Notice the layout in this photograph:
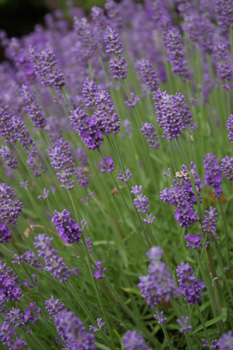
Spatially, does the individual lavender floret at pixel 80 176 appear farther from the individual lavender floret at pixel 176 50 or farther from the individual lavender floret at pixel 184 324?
the individual lavender floret at pixel 184 324

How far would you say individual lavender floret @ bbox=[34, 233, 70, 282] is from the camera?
185 centimetres

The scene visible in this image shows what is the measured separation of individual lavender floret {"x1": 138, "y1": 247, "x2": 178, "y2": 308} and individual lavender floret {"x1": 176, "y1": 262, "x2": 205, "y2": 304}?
0.76 feet

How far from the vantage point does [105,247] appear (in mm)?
3734

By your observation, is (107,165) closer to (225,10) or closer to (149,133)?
(149,133)

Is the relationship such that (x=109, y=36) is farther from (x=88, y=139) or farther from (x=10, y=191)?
(x=10, y=191)

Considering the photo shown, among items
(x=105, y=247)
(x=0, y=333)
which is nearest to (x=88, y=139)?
(x=0, y=333)

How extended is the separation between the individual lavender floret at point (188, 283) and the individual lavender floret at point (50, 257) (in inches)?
22.2

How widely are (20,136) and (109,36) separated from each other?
3.05 ft

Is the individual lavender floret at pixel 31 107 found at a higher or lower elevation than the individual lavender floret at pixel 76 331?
higher

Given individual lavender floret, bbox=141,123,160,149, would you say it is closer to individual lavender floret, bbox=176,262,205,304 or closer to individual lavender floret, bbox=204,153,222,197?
individual lavender floret, bbox=204,153,222,197

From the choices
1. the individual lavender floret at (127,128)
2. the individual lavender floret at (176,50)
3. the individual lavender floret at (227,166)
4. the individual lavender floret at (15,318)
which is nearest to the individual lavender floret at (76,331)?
the individual lavender floret at (15,318)

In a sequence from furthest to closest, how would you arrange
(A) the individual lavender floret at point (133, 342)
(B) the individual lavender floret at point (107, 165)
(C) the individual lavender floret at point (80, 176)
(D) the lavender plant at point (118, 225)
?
(C) the individual lavender floret at point (80, 176)
(B) the individual lavender floret at point (107, 165)
(D) the lavender plant at point (118, 225)
(A) the individual lavender floret at point (133, 342)

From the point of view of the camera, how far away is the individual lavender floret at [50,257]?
185 centimetres

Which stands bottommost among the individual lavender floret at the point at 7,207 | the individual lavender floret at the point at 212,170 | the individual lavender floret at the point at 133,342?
the individual lavender floret at the point at 133,342
